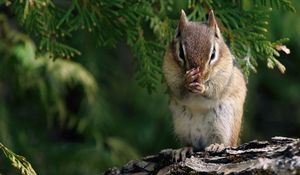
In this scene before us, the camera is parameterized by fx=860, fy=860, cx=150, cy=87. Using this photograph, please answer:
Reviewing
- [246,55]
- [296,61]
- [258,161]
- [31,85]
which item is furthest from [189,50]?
[296,61]

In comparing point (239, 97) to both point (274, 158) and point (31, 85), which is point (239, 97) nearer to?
point (274, 158)

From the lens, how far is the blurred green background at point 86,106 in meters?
6.82

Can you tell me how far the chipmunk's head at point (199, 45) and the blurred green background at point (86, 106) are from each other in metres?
1.25

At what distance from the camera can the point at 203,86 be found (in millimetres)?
4988

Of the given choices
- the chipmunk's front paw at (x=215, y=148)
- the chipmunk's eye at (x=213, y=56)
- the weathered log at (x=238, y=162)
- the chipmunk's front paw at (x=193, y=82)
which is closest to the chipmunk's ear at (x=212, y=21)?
the chipmunk's eye at (x=213, y=56)

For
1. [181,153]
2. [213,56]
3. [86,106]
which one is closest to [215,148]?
[181,153]

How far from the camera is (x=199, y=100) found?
5.15 m

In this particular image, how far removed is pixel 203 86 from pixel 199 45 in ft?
0.82

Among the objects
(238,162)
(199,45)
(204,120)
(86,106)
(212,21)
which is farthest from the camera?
(86,106)

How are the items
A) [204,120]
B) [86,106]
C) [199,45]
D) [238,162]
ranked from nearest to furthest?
[238,162] < [199,45] < [204,120] < [86,106]

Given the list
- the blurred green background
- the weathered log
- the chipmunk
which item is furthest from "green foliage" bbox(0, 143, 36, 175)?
the blurred green background

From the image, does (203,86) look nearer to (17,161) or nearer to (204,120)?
(204,120)

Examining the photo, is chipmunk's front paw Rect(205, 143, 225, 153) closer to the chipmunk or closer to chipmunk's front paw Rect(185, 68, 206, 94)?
the chipmunk

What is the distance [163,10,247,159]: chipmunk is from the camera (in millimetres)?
4922
